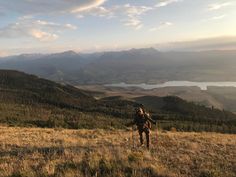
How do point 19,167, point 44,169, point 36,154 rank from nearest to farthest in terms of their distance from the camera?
1. point 44,169
2. point 19,167
3. point 36,154

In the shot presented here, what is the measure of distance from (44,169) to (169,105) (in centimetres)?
17382

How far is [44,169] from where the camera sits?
1016 cm

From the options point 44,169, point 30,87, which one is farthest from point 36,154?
point 30,87

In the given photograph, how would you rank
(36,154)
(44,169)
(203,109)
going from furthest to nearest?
(203,109) < (36,154) < (44,169)

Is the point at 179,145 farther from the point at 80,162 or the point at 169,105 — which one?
the point at 169,105

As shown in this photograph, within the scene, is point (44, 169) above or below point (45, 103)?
above

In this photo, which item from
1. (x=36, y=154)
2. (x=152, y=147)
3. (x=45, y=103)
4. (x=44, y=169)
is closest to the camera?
(x=44, y=169)

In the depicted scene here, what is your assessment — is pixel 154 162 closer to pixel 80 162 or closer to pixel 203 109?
pixel 80 162

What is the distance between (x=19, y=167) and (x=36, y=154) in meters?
2.63

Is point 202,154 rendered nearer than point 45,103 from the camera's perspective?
Yes

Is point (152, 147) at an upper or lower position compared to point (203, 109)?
upper

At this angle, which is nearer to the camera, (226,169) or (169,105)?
(226,169)

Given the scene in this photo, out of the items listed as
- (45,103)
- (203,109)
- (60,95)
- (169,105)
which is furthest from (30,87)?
(203,109)

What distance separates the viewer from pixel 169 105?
18138cm
